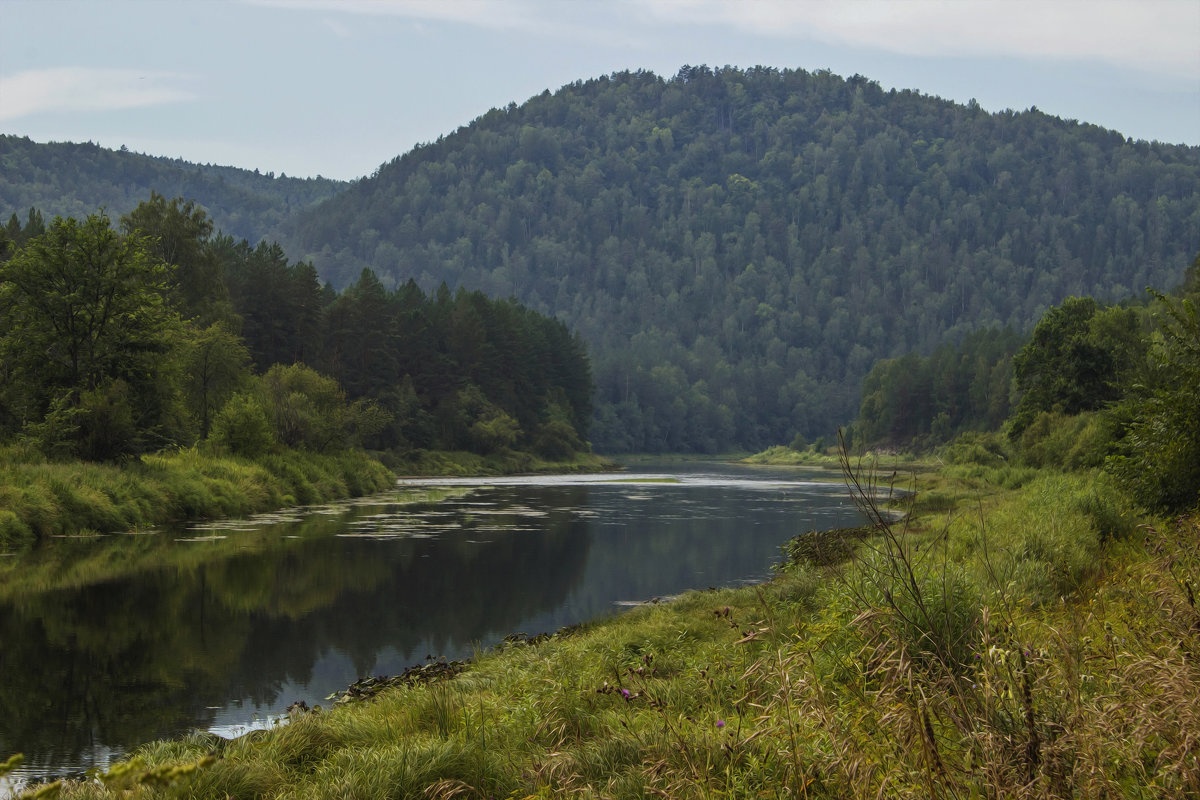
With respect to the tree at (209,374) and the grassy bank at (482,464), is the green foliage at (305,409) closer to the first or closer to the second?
the tree at (209,374)

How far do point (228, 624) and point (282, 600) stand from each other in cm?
298

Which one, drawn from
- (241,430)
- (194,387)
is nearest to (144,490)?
(241,430)

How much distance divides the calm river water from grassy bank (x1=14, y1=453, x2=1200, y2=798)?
114 inches

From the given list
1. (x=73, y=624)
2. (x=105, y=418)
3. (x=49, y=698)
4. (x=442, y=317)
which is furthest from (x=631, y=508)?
(x=442, y=317)

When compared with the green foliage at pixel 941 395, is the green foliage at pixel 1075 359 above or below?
above

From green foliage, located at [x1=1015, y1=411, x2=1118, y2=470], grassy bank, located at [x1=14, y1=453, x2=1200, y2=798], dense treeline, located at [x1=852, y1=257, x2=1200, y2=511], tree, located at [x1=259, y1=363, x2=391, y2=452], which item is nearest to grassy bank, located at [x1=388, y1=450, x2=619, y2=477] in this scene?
tree, located at [x1=259, y1=363, x2=391, y2=452]

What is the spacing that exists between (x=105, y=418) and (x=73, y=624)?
20.5 m

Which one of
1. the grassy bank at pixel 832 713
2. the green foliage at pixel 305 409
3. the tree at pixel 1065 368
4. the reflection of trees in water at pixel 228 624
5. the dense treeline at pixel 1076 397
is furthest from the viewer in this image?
the tree at pixel 1065 368

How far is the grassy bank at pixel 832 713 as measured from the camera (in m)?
5.78

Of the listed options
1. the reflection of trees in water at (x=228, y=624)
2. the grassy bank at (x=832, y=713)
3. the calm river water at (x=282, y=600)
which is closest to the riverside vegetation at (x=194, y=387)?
the calm river water at (x=282, y=600)

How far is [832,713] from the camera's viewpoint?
21.4ft

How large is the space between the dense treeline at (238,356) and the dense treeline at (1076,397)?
3382 centimetres

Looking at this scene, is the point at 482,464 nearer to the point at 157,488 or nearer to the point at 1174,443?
the point at 157,488

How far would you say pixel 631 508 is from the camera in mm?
54719
